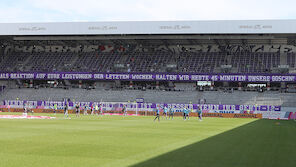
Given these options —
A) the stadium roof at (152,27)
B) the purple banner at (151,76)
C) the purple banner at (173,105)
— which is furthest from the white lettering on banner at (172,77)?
the stadium roof at (152,27)

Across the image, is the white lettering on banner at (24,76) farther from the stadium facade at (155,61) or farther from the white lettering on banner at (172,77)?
the white lettering on banner at (172,77)

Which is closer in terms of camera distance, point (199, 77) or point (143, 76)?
point (199, 77)

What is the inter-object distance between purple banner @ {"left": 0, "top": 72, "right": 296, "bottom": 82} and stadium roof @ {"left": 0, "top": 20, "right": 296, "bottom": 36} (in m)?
8.56

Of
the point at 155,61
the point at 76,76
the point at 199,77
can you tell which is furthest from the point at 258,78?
the point at 76,76

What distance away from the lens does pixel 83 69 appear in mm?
80875

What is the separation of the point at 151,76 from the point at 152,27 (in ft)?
33.1

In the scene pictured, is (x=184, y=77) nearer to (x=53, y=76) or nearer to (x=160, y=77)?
(x=160, y=77)

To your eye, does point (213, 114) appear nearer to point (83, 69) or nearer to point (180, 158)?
point (83, 69)

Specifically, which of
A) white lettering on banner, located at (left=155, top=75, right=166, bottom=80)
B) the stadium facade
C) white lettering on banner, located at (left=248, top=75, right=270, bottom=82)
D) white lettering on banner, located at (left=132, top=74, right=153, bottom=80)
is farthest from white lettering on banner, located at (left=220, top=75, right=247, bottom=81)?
white lettering on banner, located at (left=132, top=74, right=153, bottom=80)

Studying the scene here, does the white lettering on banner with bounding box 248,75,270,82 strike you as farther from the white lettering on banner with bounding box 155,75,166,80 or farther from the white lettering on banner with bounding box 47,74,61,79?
the white lettering on banner with bounding box 47,74,61,79

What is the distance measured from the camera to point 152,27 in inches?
2813

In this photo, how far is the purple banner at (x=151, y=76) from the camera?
2795 inches

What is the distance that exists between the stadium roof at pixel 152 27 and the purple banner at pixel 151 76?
337 inches

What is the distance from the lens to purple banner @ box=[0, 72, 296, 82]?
71000mm
